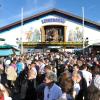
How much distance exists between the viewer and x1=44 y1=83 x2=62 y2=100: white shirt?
29.4 ft

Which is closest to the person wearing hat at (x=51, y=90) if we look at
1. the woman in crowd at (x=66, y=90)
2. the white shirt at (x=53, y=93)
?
the white shirt at (x=53, y=93)

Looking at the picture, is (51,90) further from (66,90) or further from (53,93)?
(66,90)

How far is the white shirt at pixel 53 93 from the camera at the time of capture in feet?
29.4

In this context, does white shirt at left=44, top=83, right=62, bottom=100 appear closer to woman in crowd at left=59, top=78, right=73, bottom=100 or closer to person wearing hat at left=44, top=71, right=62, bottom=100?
person wearing hat at left=44, top=71, right=62, bottom=100

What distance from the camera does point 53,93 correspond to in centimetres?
905

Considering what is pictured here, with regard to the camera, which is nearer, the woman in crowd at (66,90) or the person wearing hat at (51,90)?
the woman in crowd at (66,90)

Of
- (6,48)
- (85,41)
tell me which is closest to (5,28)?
(85,41)

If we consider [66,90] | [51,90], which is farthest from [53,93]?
[66,90]

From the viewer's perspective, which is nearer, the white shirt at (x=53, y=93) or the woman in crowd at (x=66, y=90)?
the woman in crowd at (x=66, y=90)

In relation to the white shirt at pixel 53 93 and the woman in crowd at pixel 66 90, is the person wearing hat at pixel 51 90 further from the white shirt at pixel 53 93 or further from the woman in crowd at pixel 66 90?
the woman in crowd at pixel 66 90

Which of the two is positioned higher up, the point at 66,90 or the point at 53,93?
the point at 66,90

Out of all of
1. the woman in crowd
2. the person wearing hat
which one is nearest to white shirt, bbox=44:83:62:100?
the person wearing hat

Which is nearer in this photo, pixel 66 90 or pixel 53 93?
pixel 66 90

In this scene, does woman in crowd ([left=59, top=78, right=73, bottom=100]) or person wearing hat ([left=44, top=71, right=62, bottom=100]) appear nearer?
woman in crowd ([left=59, top=78, right=73, bottom=100])
